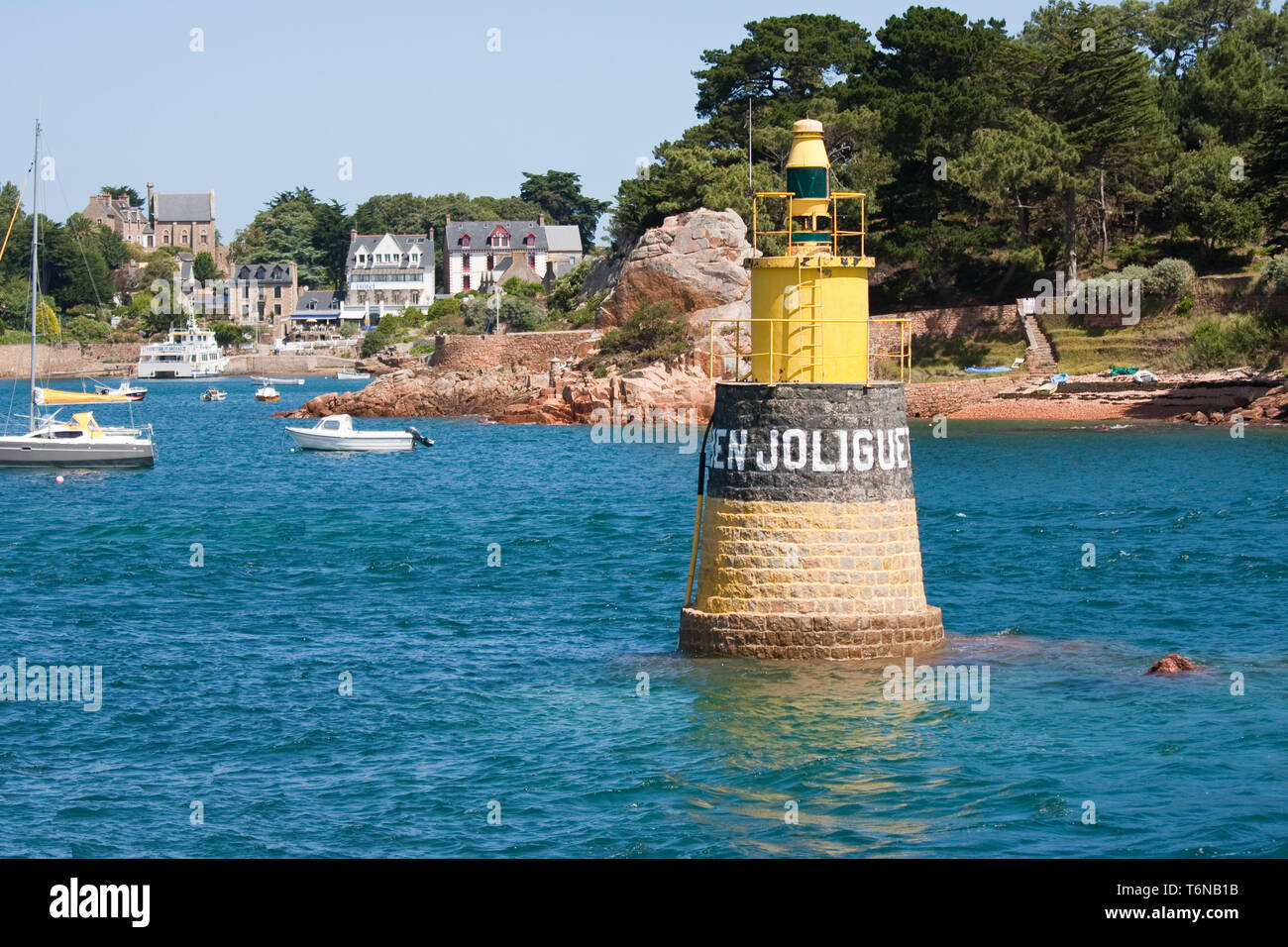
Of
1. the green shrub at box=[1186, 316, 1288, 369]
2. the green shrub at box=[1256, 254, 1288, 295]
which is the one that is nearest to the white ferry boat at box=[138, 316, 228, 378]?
the green shrub at box=[1186, 316, 1288, 369]

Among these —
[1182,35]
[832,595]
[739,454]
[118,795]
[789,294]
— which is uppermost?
[1182,35]

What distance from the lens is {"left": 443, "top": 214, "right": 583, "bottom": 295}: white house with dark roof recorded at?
14275 centimetres

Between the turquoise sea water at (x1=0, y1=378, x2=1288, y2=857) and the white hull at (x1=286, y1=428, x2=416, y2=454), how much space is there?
75.9 ft

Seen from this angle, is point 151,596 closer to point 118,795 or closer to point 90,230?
point 118,795

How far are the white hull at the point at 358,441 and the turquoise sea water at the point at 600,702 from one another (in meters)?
23.1

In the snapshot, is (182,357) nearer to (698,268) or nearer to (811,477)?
(698,268)

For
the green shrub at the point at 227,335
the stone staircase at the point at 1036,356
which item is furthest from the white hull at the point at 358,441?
the green shrub at the point at 227,335

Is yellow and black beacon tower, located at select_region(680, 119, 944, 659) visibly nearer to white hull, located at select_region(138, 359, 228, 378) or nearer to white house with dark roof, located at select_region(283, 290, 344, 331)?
white hull, located at select_region(138, 359, 228, 378)

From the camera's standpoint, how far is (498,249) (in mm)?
144000

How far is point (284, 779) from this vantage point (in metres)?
15.5

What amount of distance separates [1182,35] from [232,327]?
9442cm

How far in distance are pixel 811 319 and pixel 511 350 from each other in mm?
68170

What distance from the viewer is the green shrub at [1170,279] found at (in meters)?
65.3
